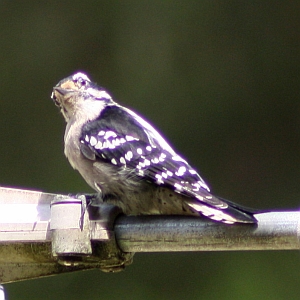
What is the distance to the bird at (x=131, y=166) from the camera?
5.83 feet

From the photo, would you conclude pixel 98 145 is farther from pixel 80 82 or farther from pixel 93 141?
pixel 80 82

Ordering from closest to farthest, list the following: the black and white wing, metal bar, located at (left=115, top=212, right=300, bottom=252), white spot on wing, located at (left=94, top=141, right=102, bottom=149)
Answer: metal bar, located at (left=115, top=212, right=300, bottom=252) < the black and white wing < white spot on wing, located at (left=94, top=141, right=102, bottom=149)

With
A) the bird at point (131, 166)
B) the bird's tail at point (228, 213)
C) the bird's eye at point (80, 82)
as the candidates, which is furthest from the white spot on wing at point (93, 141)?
the bird's tail at point (228, 213)

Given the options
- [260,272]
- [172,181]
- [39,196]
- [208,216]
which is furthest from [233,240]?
[260,272]

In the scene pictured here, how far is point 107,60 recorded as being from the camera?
2934 millimetres

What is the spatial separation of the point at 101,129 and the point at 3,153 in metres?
1.10

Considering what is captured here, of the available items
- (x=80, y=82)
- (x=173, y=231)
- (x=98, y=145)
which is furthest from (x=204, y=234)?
(x=80, y=82)

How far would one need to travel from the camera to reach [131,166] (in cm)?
188

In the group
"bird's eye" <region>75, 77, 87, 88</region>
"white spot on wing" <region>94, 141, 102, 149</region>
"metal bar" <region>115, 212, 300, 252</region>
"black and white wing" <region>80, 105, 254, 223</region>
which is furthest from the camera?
"bird's eye" <region>75, 77, 87, 88</region>

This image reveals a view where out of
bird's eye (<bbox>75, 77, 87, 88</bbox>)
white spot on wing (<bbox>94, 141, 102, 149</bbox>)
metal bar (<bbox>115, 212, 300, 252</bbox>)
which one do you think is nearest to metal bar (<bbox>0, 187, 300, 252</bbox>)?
metal bar (<bbox>115, 212, 300, 252</bbox>)

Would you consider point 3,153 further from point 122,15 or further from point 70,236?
point 70,236

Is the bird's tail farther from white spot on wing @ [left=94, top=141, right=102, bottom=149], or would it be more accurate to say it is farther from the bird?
white spot on wing @ [left=94, top=141, right=102, bottom=149]

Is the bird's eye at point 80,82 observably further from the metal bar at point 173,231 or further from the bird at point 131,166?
the metal bar at point 173,231

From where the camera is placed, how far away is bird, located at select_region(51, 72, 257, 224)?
1777 millimetres
